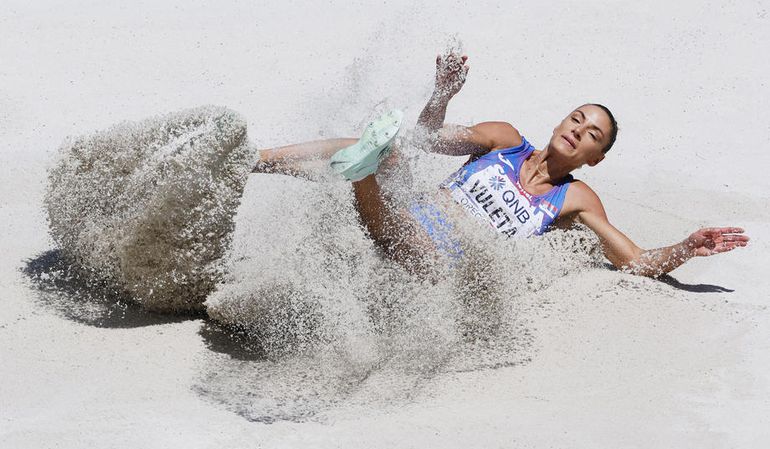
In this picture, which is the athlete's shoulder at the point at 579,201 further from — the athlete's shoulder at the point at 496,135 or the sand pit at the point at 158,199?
the sand pit at the point at 158,199

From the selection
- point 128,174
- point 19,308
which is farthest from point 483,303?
point 19,308

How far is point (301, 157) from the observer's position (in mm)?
3354

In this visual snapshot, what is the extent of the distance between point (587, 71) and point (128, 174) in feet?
11.9

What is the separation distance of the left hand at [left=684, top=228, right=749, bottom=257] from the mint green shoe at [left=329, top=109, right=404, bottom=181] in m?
1.34

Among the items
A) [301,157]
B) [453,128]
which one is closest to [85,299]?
[301,157]

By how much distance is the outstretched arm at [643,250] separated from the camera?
368 centimetres

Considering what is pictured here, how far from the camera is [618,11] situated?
22.0 ft

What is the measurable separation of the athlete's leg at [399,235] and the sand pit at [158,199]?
47 centimetres

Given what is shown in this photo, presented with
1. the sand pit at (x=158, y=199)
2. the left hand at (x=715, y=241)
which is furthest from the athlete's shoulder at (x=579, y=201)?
Answer: the sand pit at (x=158, y=199)

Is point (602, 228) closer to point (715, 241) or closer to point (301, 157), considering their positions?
point (715, 241)

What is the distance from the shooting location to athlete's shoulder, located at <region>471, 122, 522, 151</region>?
3.93 m

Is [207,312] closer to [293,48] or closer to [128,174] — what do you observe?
[128,174]

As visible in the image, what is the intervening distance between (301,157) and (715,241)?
5.28 ft

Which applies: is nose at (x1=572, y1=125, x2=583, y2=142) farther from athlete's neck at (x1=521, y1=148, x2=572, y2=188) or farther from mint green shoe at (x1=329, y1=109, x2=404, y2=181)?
mint green shoe at (x1=329, y1=109, x2=404, y2=181)
